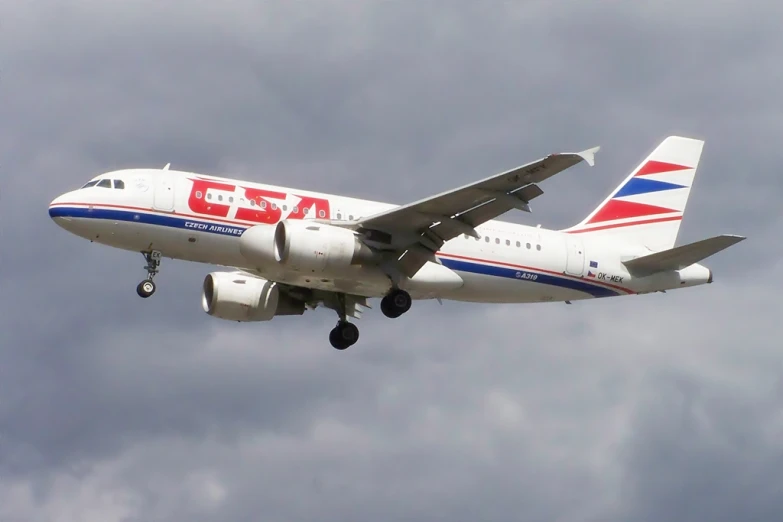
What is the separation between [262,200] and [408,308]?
18.2 feet

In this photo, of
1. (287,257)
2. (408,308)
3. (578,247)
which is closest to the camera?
(287,257)

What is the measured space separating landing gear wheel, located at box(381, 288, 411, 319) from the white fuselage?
0.38 m

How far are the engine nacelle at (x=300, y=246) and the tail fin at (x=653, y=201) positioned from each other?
9.99 meters

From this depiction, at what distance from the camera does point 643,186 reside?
48.8 meters

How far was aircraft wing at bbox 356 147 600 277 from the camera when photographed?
37531 mm

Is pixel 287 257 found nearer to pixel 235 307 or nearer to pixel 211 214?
pixel 211 214

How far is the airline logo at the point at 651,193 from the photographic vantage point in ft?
156

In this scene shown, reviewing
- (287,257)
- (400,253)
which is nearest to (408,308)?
(400,253)

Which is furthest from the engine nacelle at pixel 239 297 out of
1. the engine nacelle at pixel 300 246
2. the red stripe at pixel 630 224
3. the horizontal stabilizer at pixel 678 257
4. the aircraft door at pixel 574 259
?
the horizontal stabilizer at pixel 678 257

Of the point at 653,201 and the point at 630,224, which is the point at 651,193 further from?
the point at 630,224

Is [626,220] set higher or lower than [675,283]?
higher

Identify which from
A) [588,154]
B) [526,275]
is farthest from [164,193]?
[588,154]

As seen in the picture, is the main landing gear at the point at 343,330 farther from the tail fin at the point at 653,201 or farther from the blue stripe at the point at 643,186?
the blue stripe at the point at 643,186

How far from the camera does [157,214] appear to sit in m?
40.2
